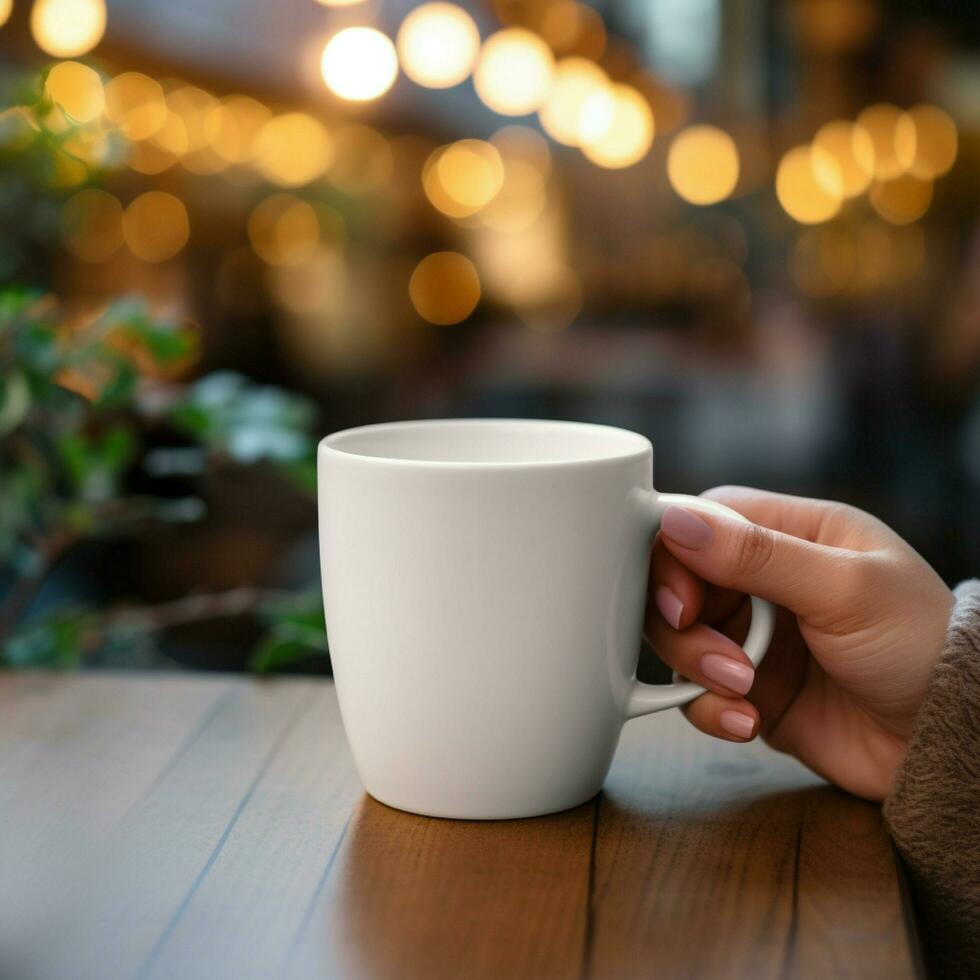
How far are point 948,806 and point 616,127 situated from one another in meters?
3.59

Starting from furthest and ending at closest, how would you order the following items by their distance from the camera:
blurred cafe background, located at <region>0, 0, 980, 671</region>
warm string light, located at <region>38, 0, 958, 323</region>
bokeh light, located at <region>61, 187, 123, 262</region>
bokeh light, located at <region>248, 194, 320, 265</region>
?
bokeh light, located at <region>248, 194, 320, 265</region> → warm string light, located at <region>38, 0, 958, 323</region> → bokeh light, located at <region>61, 187, 123, 262</region> → blurred cafe background, located at <region>0, 0, 980, 671</region>

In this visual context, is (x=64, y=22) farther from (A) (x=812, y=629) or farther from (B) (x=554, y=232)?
(B) (x=554, y=232)

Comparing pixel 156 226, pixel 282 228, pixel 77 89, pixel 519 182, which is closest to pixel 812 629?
pixel 77 89

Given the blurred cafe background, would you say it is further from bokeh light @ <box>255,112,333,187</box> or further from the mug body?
the mug body

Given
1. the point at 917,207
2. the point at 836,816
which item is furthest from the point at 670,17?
the point at 836,816

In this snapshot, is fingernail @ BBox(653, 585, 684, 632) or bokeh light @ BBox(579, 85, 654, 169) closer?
fingernail @ BBox(653, 585, 684, 632)

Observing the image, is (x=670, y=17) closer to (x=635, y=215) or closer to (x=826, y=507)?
(x=635, y=215)

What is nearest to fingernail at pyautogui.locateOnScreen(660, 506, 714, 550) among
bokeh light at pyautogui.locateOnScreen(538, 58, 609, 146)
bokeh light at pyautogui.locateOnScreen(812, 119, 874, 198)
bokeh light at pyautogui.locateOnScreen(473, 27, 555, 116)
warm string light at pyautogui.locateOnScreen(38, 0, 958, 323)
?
warm string light at pyautogui.locateOnScreen(38, 0, 958, 323)

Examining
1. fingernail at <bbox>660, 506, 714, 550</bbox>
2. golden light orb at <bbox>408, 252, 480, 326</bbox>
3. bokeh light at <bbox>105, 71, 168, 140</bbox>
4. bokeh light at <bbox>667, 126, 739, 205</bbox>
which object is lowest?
golden light orb at <bbox>408, 252, 480, 326</bbox>

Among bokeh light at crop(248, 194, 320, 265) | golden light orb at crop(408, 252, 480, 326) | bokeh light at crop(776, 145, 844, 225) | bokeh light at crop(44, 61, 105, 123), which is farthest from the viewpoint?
golden light orb at crop(408, 252, 480, 326)

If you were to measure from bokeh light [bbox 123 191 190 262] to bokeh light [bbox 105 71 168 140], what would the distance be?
22 centimetres

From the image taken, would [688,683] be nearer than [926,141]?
Yes

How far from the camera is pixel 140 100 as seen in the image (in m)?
2.92

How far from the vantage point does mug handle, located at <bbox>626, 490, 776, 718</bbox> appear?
1.49 ft
